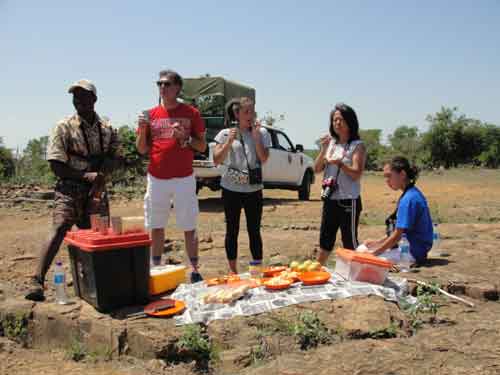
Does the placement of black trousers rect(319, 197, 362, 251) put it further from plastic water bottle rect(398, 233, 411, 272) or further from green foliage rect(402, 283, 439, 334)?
green foliage rect(402, 283, 439, 334)

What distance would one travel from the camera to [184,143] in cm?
472

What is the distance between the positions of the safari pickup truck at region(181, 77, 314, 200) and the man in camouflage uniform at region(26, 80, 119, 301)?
623 centimetres

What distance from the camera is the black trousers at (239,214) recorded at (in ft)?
16.0

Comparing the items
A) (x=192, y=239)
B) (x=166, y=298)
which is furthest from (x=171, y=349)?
(x=192, y=239)

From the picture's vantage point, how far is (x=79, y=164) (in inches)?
183

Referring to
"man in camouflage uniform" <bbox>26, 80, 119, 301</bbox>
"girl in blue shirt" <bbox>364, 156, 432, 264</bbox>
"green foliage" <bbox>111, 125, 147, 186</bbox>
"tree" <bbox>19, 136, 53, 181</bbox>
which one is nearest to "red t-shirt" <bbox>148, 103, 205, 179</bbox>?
"man in camouflage uniform" <bbox>26, 80, 119, 301</bbox>

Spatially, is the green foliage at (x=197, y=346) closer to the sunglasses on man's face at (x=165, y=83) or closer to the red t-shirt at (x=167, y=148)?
the red t-shirt at (x=167, y=148)

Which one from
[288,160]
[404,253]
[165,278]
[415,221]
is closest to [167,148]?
[165,278]

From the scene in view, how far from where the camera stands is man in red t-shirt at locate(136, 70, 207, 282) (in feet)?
15.4

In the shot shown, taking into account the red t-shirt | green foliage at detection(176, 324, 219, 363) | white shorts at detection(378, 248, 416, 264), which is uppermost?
the red t-shirt

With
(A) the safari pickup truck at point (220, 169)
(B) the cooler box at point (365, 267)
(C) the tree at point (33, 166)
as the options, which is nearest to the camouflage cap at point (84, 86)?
(B) the cooler box at point (365, 267)

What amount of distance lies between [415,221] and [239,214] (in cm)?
167

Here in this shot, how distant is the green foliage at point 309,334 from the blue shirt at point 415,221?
1725 mm

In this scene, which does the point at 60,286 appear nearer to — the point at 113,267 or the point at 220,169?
the point at 113,267
